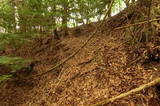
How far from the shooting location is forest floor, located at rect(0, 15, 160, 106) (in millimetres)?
4227

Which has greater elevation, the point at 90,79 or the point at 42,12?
the point at 42,12

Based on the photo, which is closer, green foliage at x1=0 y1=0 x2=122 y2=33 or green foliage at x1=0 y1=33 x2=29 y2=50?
green foliage at x1=0 y1=33 x2=29 y2=50

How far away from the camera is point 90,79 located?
16.6 feet

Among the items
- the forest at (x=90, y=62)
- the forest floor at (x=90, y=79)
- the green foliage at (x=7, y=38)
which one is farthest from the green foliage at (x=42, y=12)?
the forest floor at (x=90, y=79)

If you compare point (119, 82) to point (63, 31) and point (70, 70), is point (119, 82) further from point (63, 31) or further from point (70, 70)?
point (63, 31)

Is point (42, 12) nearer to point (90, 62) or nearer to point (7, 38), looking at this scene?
point (7, 38)

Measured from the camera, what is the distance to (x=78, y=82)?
5.25 metres

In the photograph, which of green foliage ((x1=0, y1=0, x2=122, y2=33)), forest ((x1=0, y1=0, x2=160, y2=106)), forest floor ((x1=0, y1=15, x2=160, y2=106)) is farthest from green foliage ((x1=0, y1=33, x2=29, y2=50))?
forest floor ((x1=0, y1=15, x2=160, y2=106))

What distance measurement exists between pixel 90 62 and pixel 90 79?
2.80 feet

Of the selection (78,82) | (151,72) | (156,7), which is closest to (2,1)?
(78,82)

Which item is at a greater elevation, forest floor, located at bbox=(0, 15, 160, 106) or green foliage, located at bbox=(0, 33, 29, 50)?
green foliage, located at bbox=(0, 33, 29, 50)

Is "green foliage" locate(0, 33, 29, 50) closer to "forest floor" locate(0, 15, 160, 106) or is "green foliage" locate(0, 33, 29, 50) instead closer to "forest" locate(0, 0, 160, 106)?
"forest" locate(0, 0, 160, 106)

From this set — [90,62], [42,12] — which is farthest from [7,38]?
[90,62]

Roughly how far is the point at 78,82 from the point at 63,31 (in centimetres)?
602
